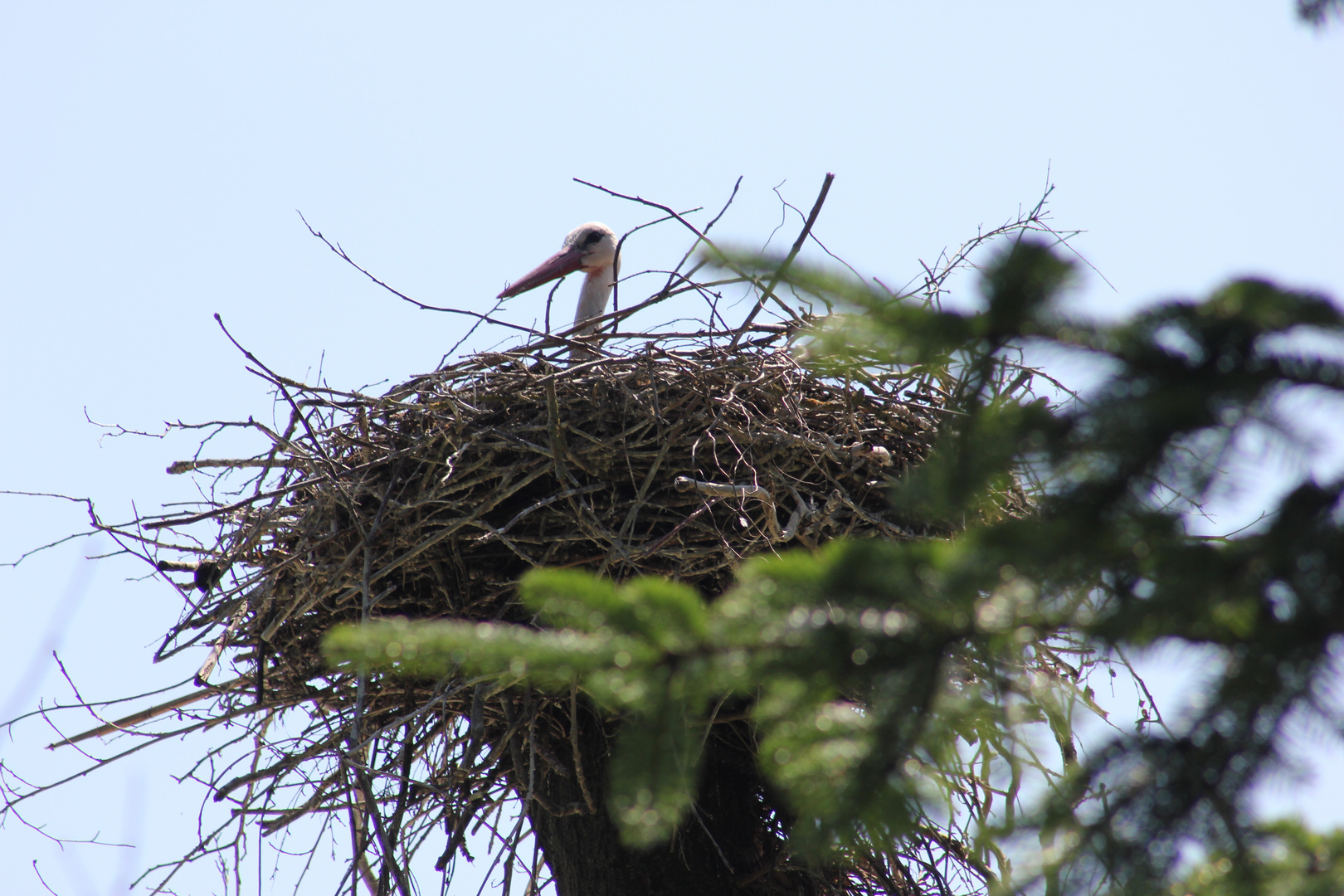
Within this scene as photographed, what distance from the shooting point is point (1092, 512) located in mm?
1104

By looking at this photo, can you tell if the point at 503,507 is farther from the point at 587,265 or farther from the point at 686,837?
the point at 587,265

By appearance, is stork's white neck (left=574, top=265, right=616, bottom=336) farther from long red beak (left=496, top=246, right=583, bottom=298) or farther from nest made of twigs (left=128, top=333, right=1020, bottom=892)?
nest made of twigs (left=128, top=333, right=1020, bottom=892)

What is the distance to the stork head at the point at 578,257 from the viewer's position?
6.06m

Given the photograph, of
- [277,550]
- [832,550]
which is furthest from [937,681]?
[277,550]

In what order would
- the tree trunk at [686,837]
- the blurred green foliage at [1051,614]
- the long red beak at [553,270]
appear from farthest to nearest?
the long red beak at [553,270], the tree trunk at [686,837], the blurred green foliage at [1051,614]

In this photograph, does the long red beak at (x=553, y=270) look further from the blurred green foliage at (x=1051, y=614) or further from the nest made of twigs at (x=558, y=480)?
the blurred green foliage at (x=1051, y=614)

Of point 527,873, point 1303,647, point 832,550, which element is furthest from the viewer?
point 527,873

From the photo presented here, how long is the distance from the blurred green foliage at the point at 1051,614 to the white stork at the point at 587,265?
4.95 m

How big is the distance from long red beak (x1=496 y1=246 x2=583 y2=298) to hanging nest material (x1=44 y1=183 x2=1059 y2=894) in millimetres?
2223

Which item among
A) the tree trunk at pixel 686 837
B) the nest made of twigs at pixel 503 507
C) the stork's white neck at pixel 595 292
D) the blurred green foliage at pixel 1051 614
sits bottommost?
the blurred green foliage at pixel 1051 614

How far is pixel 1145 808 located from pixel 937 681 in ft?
0.81

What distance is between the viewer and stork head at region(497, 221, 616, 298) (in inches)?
239

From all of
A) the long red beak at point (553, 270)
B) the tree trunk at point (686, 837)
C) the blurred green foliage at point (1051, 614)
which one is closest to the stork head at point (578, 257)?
the long red beak at point (553, 270)

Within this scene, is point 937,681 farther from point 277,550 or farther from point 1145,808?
point 277,550
